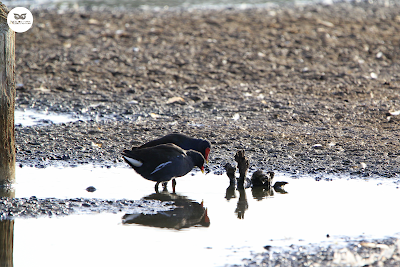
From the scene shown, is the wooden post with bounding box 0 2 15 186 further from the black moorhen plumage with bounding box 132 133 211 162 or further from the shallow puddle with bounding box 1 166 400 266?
the black moorhen plumage with bounding box 132 133 211 162

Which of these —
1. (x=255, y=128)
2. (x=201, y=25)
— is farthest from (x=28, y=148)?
(x=201, y=25)

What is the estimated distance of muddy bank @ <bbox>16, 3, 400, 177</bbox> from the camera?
26.8ft

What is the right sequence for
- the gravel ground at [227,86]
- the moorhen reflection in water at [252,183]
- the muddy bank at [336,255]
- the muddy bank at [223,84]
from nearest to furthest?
the muddy bank at [336,255], the moorhen reflection in water at [252,183], the gravel ground at [227,86], the muddy bank at [223,84]

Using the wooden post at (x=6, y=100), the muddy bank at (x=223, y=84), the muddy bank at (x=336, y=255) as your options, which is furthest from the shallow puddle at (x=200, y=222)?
the muddy bank at (x=223, y=84)

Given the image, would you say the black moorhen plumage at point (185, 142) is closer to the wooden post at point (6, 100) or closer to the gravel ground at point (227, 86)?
the gravel ground at point (227, 86)

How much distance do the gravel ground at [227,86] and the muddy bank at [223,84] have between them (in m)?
0.03

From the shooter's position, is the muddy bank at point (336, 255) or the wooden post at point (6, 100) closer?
the muddy bank at point (336, 255)

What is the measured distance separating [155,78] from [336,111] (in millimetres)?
3937

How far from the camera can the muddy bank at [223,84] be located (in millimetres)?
8156

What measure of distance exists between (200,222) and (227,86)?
623 centimetres

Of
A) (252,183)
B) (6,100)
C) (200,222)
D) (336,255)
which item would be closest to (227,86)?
(252,183)

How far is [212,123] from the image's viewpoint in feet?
31.0

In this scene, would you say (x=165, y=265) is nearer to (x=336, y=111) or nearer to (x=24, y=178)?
(x=24, y=178)

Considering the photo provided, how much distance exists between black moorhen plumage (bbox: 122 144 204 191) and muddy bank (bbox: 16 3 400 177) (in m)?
0.99
